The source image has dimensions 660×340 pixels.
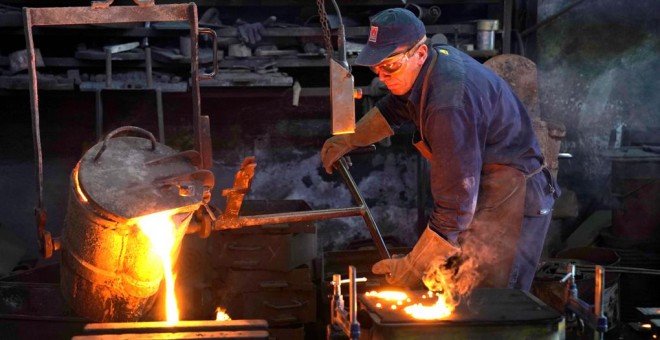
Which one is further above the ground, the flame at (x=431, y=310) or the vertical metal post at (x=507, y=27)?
the vertical metal post at (x=507, y=27)

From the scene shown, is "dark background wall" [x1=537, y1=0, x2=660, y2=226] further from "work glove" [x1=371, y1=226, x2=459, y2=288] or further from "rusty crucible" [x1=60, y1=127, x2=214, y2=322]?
"rusty crucible" [x1=60, y1=127, x2=214, y2=322]

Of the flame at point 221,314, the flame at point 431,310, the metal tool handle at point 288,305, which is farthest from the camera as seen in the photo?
the metal tool handle at point 288,305

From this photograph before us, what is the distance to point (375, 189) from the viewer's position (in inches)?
313

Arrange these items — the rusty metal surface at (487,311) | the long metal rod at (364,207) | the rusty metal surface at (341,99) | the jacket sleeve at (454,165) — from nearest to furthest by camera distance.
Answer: the rusty metal surface at (487,311), the jacket sleeve at (454,165), the rusty metal surface at (341,99), the long metal rod at (364,207)

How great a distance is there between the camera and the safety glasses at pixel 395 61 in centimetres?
379

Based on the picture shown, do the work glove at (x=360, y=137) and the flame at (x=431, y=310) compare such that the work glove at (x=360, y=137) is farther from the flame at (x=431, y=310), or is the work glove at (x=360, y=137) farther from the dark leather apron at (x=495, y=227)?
the flame at (x=431, y=310)

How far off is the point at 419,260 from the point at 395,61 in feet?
2.99

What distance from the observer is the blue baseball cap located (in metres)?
3.74

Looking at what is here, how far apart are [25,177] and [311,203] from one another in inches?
104

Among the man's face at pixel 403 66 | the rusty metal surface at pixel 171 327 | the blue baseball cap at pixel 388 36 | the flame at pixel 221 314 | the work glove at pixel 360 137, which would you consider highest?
the blue baseball cap at pixel 388 36

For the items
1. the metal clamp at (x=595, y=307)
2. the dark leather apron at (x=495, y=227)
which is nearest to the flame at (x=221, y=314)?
the dark leather apron at (x=495, y=227)

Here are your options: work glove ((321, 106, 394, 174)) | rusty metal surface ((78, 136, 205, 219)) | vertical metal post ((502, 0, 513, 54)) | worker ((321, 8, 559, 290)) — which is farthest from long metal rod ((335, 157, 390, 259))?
vertical metal post ((502, 0, 513, 54))

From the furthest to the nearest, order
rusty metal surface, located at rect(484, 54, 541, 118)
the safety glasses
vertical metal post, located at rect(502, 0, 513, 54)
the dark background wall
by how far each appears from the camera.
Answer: the dark background wall < vertical metal post, located at rect(502, 0, 513, 54) < rusty metal surface, located at rect(484, 54, 541, 118) < the safety glasses

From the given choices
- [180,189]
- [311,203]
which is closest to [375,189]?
[311,203]
